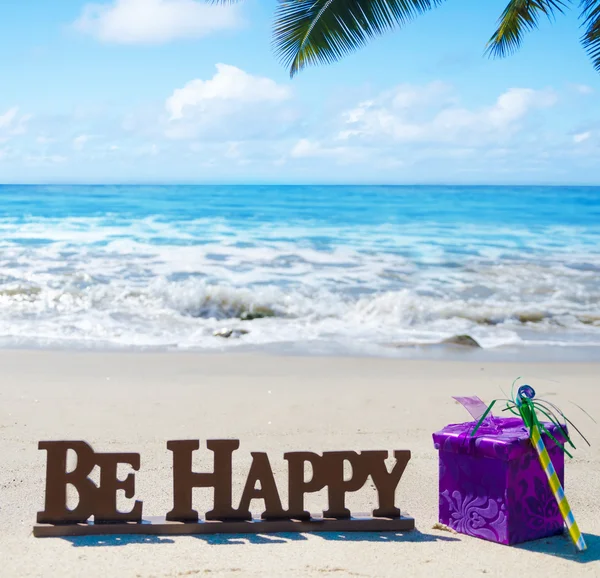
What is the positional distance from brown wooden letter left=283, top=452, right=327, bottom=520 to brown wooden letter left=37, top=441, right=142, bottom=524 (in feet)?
2.10

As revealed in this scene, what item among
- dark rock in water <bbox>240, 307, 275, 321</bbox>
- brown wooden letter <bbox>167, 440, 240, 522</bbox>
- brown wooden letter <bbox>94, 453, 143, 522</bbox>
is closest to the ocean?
dark rock in water <bbox>240, 307, 275, 321</bbox>

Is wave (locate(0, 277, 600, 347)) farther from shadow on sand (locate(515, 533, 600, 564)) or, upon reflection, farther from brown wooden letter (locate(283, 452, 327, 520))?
Result: shadow on sand (locate(515, 533, 600, 564))

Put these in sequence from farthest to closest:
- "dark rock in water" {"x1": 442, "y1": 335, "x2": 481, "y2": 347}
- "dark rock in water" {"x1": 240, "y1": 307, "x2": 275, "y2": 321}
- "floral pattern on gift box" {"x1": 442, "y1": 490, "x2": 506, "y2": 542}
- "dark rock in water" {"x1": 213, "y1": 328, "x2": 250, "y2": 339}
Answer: "dark rock in water" {"x1": 240, "y1": 307, "x2": 275, "y2": 321} < "dark rock in water" {"x1": 213, "y1": 328, "x2": 250, "y2": 339} < "dark rock in water" {"x1": 442, "y1": 335, "x2": 481, "y2": 347} < "floral pattern on gift box" {"x1": 442, "y1": 490, "x2": 506, "y2": 542}

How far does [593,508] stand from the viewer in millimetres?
3816

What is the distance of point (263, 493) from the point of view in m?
3.31

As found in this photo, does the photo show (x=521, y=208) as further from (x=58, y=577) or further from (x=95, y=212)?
(x=58, y=577)

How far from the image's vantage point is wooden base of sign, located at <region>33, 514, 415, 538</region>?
3213 mm

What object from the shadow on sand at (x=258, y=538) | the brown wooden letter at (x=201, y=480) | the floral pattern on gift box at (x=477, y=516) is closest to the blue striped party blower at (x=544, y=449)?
the floral pattern on gift box at (x=477, y=516)

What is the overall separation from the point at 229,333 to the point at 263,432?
4.23 metres

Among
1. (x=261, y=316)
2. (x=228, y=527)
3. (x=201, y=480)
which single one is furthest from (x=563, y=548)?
(x=261, y=316)

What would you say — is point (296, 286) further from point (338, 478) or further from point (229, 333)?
point (338, 478)

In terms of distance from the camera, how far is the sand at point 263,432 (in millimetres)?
3006

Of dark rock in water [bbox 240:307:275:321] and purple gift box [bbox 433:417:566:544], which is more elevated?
purple gift box [bbox 433:417:566:544]

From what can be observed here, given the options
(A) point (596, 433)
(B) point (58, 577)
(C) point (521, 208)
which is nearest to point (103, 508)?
(B) point (58, 577)
